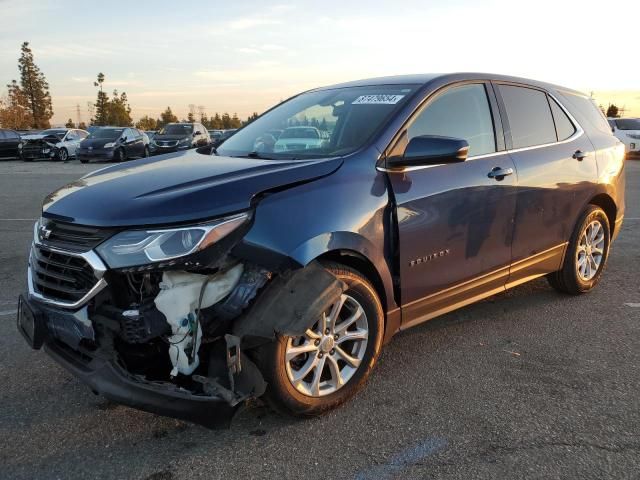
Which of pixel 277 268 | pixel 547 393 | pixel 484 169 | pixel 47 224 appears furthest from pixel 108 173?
pixel 547 393

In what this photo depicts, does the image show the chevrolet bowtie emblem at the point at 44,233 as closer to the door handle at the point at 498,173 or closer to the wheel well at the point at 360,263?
the wheel well at the point at 360,263

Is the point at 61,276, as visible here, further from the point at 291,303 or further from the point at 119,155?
the point at 119,155

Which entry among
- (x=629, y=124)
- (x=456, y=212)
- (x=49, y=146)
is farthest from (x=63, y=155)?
(x=456, y=212)

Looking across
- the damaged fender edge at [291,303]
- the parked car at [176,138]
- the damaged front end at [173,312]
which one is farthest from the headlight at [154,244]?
the parked car at [176,138]

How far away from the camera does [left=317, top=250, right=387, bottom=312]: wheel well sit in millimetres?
2927

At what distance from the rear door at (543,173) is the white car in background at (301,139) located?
1.40 m

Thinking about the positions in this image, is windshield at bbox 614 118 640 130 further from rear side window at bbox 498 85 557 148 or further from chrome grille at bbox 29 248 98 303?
chrome grille at bbox 29 248 98 303

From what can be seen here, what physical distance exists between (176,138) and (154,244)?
2315 cm

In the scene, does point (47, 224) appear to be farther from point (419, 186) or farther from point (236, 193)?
point (419, 186)

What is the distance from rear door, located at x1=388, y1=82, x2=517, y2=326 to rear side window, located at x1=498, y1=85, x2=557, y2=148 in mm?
200

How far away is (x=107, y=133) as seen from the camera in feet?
79.2

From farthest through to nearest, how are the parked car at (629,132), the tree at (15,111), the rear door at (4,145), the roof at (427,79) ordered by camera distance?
the tree at (15,111) → the rear door at (4,145) → the parked car at (629,132) → the roof at (427,79)

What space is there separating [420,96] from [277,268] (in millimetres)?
1578

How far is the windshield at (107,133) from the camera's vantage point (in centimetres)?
2376
